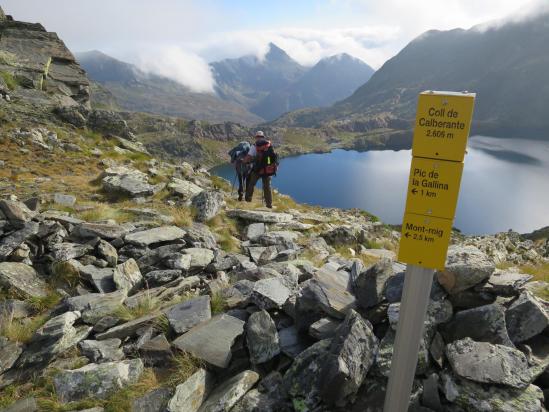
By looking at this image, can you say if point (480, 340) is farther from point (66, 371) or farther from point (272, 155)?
point (272, 155)

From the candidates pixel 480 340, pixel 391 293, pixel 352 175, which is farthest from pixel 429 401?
pixel 352 175

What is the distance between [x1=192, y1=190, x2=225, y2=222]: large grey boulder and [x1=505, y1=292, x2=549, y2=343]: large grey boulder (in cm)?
987

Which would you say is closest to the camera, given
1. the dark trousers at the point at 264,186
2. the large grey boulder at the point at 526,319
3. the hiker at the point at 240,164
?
the large grey boulder at the point at 526,319

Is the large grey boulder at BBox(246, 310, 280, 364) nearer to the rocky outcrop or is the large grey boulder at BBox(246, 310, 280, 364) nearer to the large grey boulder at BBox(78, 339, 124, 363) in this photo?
the large grey boulder at BBox(78, 339, 124, 363)

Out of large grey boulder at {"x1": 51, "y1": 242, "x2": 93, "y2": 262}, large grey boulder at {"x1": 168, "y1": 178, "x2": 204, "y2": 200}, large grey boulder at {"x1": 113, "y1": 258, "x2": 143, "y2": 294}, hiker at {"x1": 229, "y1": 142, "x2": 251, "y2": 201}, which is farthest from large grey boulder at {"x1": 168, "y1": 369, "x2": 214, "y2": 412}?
hiker at {"x1": 229, "y1": 142, "x2": 251, "y2": 201}

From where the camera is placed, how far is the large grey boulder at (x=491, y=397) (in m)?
4.34

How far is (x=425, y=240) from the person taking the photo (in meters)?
3.73

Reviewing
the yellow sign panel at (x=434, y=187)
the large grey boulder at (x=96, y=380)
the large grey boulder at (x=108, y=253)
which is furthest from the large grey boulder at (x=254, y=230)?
the yellow sign panel at (x=434, y=187)

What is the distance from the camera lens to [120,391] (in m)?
5.43

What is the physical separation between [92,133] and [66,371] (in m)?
23.6

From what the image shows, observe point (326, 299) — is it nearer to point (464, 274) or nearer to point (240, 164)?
point (464, 274)

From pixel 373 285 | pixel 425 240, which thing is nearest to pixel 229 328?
pixel 373 285

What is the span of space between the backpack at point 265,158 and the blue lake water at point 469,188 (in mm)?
71519

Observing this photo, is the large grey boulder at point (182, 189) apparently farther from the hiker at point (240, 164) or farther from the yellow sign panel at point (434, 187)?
the yellow sign panel at point (434, 187)
